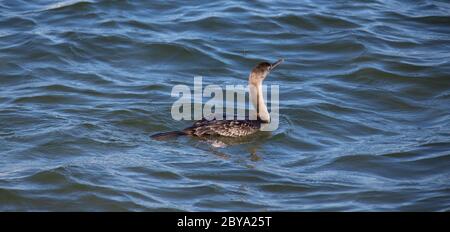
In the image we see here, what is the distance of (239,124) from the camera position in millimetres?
11445

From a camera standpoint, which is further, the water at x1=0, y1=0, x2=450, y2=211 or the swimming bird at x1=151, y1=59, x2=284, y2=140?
the swimming bird at x1=151, y1=59, x2=284, y2=140

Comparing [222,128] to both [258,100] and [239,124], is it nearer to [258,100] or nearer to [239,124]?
[239,124]

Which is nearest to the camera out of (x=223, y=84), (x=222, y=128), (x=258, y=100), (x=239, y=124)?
(x=222, y=128)

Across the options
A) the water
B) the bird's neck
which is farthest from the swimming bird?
the water

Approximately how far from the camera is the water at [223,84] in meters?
9.64

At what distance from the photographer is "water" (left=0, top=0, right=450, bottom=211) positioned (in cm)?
964

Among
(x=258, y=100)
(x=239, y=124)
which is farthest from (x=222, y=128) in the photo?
(x=258, y=100)

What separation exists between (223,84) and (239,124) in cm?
196

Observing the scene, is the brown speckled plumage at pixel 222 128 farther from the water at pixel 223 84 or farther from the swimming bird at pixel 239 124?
the water at pixel 223 84

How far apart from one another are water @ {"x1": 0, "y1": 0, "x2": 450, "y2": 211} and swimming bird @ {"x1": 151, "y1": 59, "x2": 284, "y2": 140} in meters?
0.12

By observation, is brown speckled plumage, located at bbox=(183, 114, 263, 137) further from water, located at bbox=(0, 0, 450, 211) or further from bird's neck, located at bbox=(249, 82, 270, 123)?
bird's neck, located at bbox=(249, 82, 270, 123)

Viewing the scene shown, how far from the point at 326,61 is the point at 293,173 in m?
4.60

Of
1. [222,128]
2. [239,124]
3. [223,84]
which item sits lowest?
[222,128]
